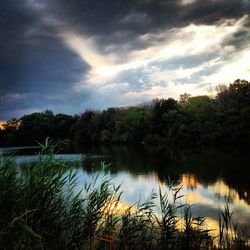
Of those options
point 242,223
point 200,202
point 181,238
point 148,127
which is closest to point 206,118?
point 148,127

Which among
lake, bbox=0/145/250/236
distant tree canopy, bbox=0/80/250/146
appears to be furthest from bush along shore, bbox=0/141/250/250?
distant tree canopy, bbox=0/80/250/146

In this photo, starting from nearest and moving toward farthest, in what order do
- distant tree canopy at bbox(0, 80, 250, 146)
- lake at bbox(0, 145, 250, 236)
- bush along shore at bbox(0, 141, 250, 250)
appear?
1. bush along shore at bbox(0, 141, 250, 250)
2. lake at bbox(0, 145, 250, 236)
3. distant tree canopy at bbox(0, 80, 250, 146)

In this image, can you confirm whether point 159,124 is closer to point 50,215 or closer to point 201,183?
point 201,183

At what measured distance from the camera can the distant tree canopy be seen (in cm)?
6334

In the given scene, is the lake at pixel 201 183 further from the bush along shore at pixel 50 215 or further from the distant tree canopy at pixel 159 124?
the distant tree canopy at pixel 159 124

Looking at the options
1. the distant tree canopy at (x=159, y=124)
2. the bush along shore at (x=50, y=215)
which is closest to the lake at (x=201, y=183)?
the bush along shore at (x=50, y=215)

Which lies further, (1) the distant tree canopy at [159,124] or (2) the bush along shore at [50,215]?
(1) the distant tree canopy at [159,124]

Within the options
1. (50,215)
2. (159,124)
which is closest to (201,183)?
(50,215)

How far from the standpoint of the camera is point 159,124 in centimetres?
8156

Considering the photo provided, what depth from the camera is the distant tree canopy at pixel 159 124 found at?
63.3 metres

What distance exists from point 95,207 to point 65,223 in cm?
84

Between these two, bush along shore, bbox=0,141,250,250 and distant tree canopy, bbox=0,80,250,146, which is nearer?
bush along shore, bbox=0,141,250,250

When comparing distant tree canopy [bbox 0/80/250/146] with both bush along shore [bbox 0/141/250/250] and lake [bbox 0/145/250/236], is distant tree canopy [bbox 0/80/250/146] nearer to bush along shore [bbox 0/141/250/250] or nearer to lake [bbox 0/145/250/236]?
lake [bbox 0/145/250/236]

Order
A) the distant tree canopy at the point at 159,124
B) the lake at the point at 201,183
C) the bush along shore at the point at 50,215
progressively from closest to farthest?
the bush along shore at the point at 50,215, the lake at the point at 201,183, the distant tree canopy at the point at 159,124
